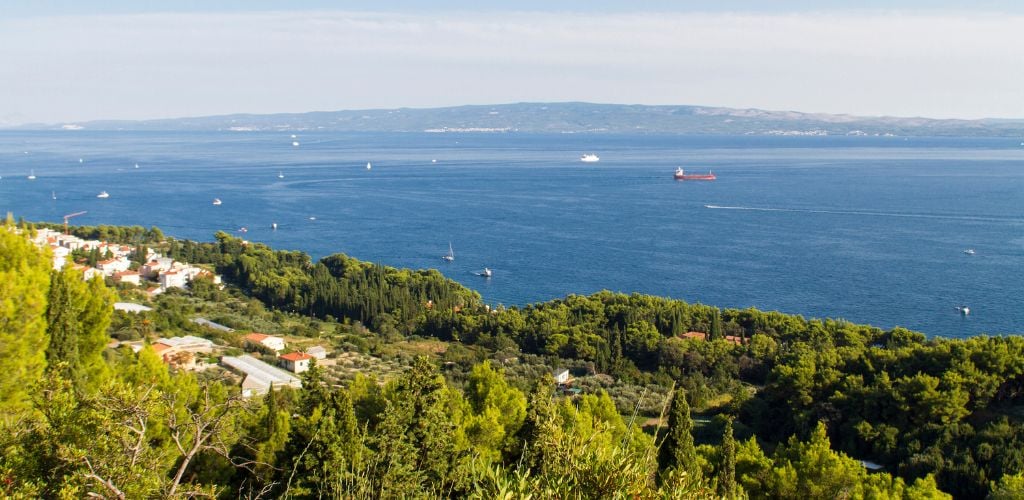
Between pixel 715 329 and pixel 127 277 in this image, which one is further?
pixel 127 277

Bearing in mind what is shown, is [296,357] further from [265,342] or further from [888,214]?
[888,214]

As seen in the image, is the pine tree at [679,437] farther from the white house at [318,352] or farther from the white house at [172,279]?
the white house at [172,279]

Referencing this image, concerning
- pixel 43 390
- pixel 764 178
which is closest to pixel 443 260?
pixel 43 390

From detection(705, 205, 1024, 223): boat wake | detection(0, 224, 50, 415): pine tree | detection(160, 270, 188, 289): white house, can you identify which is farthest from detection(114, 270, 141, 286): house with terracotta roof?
detection(705, 205, 1024, 223): boat wake

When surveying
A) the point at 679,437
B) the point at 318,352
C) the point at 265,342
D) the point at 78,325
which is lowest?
the point at 318,352

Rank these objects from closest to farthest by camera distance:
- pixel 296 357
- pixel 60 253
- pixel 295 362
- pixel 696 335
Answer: pixel 295 362 → pixel 296 357 → pixel 696 335 → pixel 60 253

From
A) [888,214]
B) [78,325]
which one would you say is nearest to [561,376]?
[78,325]

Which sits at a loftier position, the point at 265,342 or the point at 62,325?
the point at 62,325
